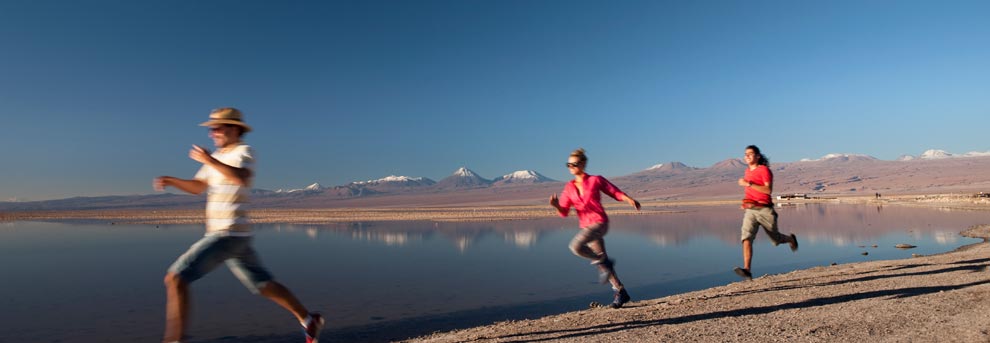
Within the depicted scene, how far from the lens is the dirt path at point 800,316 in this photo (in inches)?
141

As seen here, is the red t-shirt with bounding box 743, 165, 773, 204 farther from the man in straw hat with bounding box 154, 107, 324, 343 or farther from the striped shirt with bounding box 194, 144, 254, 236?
the striped shirt with bounding box 194, 144, 254, 236

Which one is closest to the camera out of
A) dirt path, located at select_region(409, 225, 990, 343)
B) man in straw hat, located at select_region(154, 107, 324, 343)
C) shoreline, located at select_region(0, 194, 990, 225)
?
man in straw hat, located at select_region(154, 107, 324, 343)

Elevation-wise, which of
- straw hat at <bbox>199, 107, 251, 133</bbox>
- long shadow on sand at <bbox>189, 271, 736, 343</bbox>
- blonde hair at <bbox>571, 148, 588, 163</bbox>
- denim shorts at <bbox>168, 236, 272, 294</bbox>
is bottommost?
long shadow on sand at <bbox>189, 271, 736, 343</bbox>

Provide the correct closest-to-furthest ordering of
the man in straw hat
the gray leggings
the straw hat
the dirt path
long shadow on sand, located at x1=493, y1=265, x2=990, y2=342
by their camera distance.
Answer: the man in straw hat < the straw hat < the dirt path < long shadow on sand, located at x1=493, y1=265, x2=990, y2=342 < the gray leggings

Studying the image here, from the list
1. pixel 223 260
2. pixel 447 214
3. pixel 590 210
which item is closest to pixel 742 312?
pixel 590 210

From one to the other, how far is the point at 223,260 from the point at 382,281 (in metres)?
6.00

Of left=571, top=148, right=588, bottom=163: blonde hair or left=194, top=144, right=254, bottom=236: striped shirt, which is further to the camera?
left=571, top=148, right=588, bottom=163: blonde hair

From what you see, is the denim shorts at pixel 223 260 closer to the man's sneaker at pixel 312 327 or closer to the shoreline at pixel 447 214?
the man's sneaker at pixel 312 327

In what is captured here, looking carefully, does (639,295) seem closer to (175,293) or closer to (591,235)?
(591,235)

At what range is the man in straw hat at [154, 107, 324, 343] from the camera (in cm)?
310

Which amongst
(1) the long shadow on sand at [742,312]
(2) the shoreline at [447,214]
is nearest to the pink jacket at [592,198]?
(1) the long shadow on sand at [742,312]

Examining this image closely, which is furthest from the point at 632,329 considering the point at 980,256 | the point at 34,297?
the point at 34,297

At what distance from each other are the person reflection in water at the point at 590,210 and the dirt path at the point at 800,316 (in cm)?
45

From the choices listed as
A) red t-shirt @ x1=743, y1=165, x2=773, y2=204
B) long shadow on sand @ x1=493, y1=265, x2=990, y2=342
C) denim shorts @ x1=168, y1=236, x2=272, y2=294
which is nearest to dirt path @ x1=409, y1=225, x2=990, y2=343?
long shadow on sand @ x1=493, y1=265, x2=990, y2=342
